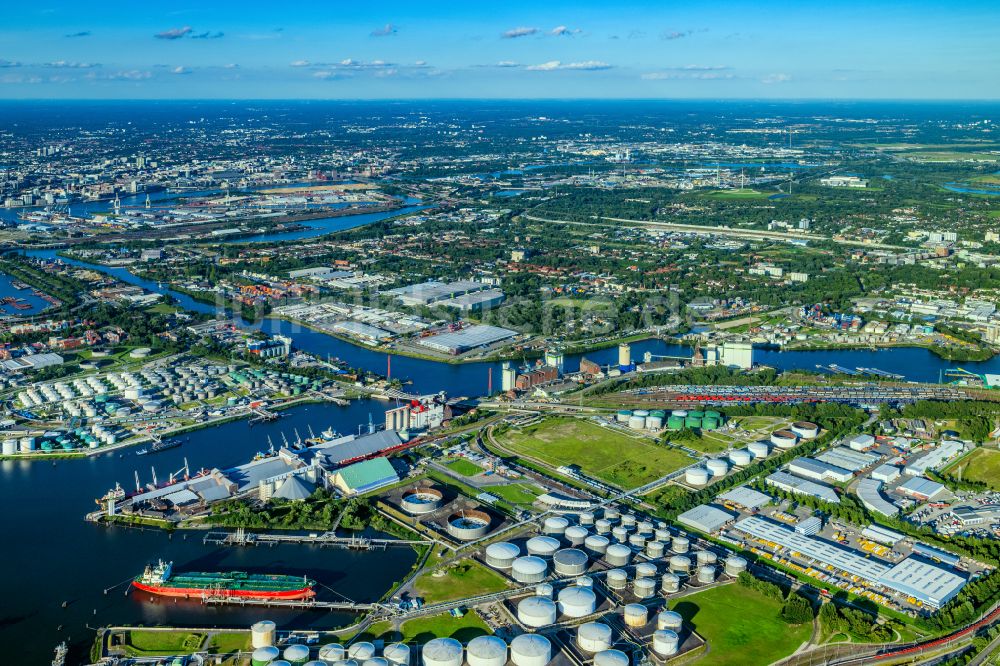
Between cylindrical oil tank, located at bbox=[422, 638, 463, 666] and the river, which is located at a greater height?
cylindrical oil tank, located at bbox=[422, 638, 463, 666]

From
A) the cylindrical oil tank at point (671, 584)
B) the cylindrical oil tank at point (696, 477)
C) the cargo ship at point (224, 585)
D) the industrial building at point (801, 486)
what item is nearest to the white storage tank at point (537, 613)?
the cylindrical oil tank at point (671, 584)

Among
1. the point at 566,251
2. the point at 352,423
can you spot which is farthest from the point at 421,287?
the point at 352,423

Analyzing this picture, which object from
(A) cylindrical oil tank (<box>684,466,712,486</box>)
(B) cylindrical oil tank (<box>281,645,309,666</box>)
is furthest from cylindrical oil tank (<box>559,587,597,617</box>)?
(A) cylindrical oil tank (<box>684,466,712,486</box>)

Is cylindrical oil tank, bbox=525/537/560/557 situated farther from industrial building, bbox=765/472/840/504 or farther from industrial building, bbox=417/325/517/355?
industrial building, bbox=417/325/517/355

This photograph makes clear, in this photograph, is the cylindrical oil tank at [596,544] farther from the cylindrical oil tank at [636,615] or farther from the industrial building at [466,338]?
the industrial building at [466,338]

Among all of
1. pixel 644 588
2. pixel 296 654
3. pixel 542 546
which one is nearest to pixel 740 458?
pixel 542 546

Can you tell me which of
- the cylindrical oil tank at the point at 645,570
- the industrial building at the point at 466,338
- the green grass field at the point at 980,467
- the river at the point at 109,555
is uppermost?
the industrial building at the point at 466,338
